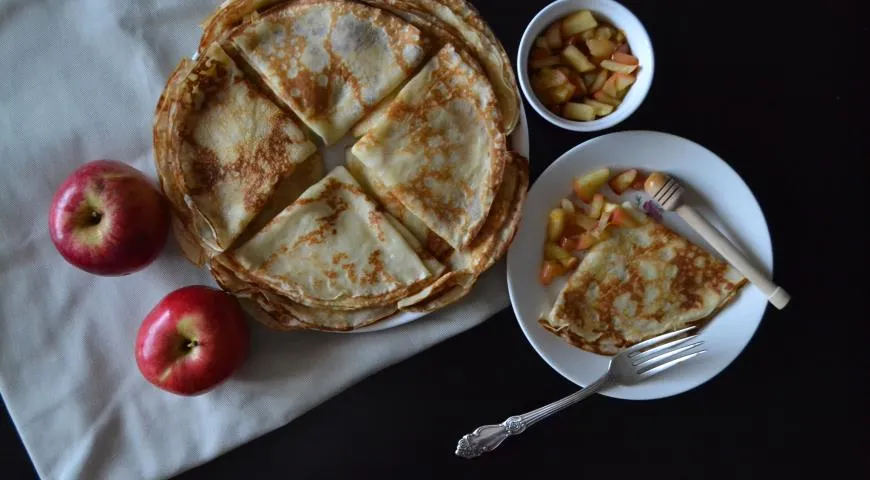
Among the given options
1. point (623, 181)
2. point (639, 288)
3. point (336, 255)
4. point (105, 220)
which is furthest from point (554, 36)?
point (105, 220)

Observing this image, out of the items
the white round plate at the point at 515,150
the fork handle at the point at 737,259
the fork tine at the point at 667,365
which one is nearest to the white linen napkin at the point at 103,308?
the white round plate at the point at 515,150

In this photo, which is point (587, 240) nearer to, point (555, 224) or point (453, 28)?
point (555, 224)

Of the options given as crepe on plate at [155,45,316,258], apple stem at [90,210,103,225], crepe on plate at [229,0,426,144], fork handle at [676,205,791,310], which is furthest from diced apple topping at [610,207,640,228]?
apple stem at [90,210,103,225]

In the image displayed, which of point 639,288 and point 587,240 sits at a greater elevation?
point 587,240

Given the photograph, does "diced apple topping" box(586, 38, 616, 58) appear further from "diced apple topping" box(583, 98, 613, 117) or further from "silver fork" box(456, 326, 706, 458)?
"silver fork" box(456, 326, 706, 458)

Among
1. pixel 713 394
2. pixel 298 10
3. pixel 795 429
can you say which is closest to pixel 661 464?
pixel 713 394

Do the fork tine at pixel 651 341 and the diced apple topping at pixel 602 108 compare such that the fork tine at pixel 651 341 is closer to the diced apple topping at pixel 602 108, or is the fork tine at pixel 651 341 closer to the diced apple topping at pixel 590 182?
the diced apple topping at pixel 590 182

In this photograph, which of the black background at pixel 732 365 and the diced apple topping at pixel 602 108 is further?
the black background at pixel 732 365
